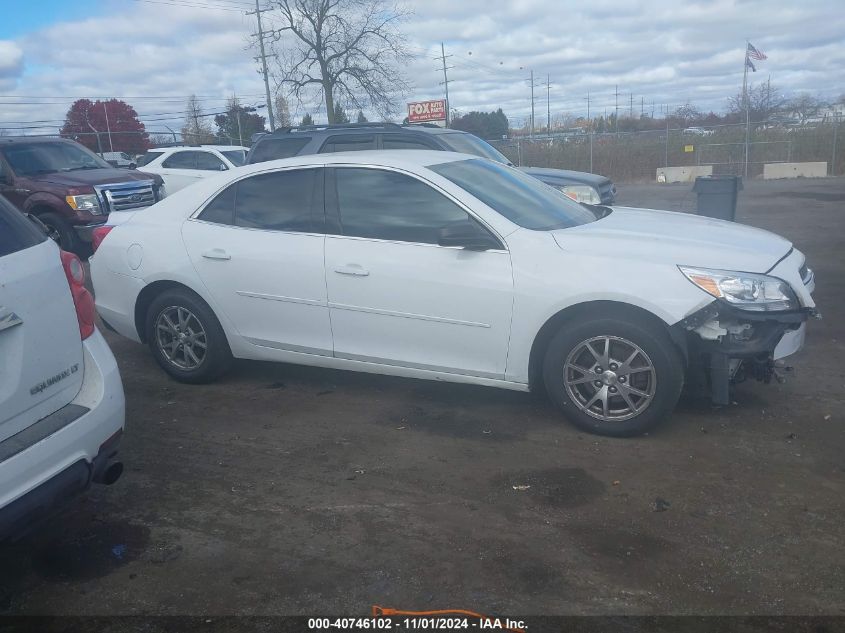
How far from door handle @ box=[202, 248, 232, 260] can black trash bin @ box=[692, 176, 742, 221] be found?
20.9 feet

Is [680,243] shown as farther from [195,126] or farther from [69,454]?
[195,126]

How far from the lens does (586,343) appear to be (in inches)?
179

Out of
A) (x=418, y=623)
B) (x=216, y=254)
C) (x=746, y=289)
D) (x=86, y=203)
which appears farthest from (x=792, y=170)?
(x=418, y=623)

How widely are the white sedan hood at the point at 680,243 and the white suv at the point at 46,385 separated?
109 inches

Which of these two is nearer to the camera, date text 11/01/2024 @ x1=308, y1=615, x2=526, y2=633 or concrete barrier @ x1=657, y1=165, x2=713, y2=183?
date text 11/01/2024 @ x1=308, y1=615, x2=526, y2=633

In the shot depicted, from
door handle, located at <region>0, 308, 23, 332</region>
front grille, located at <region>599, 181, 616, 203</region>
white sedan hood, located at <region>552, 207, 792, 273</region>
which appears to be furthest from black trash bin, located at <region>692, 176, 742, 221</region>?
door handle, located at <region>0, 308, 23, 332</region>

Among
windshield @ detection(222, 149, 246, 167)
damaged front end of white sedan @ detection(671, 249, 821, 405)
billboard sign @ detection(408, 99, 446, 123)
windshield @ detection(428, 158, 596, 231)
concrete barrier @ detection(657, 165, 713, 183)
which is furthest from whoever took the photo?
billboard sign @ detection(408, 99, 446, 123)

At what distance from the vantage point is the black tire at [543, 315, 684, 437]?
4414mm

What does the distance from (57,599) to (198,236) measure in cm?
303

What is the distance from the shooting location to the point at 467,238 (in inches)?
186

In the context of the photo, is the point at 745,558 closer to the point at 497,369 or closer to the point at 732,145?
the point at 497,369

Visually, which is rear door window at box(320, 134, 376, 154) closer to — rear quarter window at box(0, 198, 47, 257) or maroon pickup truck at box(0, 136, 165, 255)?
maroon pickup truck at box(0, 136, 165, 255)

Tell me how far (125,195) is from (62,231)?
1.08 metres

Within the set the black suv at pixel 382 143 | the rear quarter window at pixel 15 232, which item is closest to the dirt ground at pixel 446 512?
the rear quarter window at pixel 15 232
